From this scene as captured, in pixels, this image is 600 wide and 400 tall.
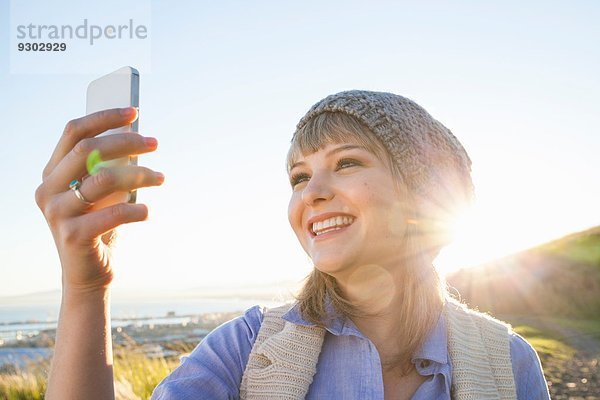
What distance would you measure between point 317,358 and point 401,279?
2.08 feet

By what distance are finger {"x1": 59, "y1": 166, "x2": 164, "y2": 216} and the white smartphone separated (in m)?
0.06

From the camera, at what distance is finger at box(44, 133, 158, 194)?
4.35 feet

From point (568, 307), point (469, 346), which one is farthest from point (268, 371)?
point (568, 307)

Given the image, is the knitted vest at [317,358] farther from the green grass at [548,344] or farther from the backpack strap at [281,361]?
the green grass at [548,344]

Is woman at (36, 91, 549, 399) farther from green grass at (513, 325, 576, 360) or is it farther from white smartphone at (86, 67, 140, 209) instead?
green grass at (513, 325, 576, 360)

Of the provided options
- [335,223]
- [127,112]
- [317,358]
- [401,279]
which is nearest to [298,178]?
[335,223]

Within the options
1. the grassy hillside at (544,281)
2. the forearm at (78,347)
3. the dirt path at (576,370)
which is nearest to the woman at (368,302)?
the forearm at (78,347)

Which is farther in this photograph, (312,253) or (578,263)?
(578,263)

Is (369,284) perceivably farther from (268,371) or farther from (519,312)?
(519,312)

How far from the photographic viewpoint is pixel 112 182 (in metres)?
1.32

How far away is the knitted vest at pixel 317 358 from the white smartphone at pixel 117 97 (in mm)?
1017

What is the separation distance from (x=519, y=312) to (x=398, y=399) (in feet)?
53.1

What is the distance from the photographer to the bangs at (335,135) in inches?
100

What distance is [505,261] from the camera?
64.7ft
